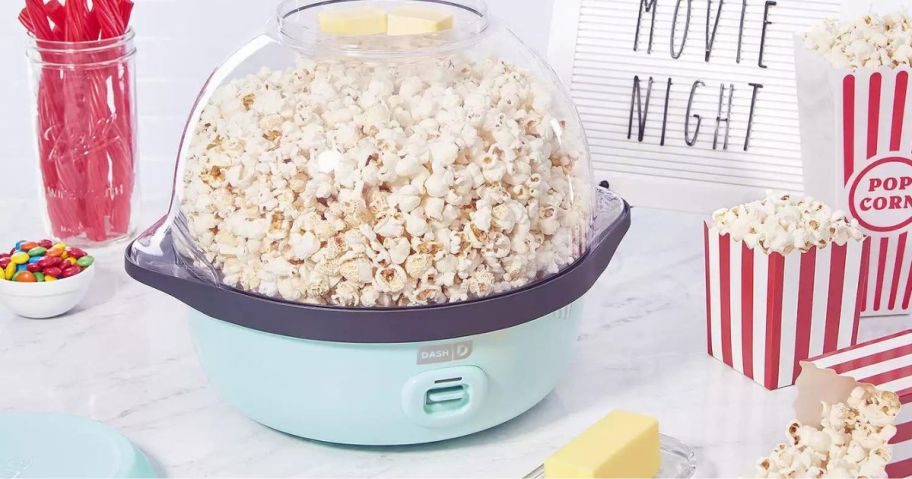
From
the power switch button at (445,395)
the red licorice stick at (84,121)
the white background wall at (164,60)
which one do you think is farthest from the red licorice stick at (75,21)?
the power switch button at (445,395)

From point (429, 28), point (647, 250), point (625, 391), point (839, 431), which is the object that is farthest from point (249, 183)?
point (647, 250)

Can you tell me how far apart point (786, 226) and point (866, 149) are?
8.0 inches

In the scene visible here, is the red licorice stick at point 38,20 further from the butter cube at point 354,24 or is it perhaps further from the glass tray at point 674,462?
the glass tray at point 674,462

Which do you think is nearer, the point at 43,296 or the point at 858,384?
the point at 858,384

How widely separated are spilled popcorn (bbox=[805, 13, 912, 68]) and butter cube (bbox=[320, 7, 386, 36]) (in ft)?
1.78

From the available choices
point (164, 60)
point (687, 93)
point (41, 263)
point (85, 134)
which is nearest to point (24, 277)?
point (41, 263)

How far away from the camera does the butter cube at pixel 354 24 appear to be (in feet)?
3.82

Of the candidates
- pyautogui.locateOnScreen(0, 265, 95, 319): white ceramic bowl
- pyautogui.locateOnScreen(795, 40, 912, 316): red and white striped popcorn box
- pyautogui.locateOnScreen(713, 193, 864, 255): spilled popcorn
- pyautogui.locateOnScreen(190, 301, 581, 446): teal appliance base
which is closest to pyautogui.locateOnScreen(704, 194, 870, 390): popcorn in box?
pyautogui.locateOnScreen(713, 193, 864, 255): spilled popcorn

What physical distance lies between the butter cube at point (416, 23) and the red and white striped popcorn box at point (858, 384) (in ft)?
1.52

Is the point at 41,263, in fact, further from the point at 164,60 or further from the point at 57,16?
the point at 164,60

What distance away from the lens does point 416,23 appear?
1.17 m

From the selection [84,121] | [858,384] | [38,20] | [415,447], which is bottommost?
[415,447]

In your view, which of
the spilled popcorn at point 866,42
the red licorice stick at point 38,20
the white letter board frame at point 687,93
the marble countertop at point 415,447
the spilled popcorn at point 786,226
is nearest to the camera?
the marble countertop at point 415,447

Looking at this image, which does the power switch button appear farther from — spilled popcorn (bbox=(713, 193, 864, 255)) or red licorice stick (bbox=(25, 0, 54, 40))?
red licorice stick (bbox=(25, 0, 54, 40))
